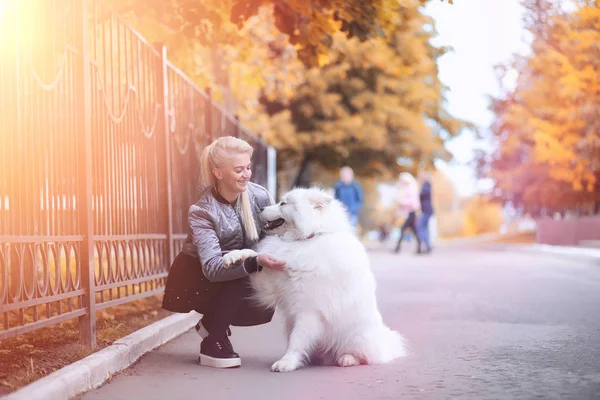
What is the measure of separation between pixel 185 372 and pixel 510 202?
1149 inches

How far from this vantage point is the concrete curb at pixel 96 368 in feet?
15.1

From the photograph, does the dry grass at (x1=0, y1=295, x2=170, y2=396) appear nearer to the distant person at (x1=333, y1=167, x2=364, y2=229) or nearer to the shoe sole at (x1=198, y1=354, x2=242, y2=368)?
the shoe sole at (x1=198, y1=354, x2=242, y2=368)

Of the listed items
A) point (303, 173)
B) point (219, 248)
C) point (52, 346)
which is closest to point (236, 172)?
point (219, 248)

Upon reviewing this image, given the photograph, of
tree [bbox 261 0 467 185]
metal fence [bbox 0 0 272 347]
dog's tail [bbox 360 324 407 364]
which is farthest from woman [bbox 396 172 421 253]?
dog's tail [bbox 360 324 407 364]

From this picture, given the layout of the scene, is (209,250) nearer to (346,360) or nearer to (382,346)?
(346,360)

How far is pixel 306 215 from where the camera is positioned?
586cm

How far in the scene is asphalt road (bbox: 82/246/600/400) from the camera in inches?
205

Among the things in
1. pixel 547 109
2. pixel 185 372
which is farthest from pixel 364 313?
pixel 547 109

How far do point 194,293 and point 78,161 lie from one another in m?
1.26

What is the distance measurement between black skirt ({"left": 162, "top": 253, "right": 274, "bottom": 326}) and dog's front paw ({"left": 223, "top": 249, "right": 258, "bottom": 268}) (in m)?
0.49

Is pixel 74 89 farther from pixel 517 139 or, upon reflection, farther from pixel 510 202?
pixel 510 202

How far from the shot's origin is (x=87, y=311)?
21.2 feet

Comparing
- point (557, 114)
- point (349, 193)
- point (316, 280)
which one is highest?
point (557, 114)

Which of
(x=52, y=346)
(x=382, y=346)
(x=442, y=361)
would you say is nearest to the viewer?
(x=382, y=346)
